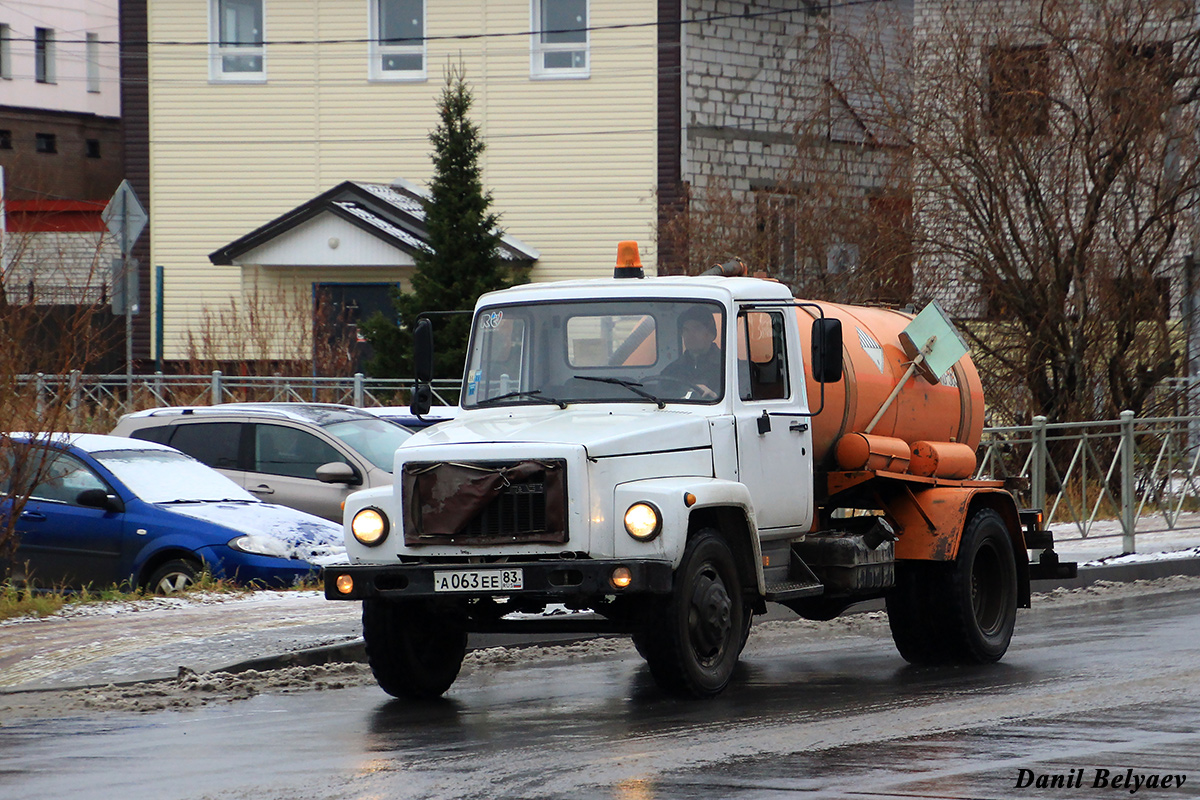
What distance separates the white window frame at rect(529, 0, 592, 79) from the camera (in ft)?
111

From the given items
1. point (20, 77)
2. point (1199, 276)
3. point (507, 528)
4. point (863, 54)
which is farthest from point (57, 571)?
point (20, 77)

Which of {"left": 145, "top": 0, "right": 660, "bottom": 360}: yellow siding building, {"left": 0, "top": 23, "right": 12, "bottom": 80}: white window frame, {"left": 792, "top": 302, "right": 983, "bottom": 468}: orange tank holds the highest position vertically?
→ {"left": 0, "top": 23, "right": 12, "bottom": 80}: white window frame

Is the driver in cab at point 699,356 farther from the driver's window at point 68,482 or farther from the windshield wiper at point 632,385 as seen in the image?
the driver's window at point 68,482

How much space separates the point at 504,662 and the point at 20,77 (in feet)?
173

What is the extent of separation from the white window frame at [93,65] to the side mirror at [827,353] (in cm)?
5565

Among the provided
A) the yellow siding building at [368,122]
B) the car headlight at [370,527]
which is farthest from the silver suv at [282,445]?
the yellow siding building at [368,122]

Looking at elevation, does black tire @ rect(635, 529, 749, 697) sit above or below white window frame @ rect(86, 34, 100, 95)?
below

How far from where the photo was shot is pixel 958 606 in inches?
430

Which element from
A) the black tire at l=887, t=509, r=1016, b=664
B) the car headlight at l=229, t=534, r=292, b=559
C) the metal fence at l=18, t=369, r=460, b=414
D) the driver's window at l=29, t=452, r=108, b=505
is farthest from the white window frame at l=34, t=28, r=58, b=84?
the black tire at l=887, t=509, r=1016, b=664

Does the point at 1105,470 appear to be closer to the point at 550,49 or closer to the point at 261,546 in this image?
the point at 261,546

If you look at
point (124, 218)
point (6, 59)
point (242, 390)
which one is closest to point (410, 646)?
point (124, 218)

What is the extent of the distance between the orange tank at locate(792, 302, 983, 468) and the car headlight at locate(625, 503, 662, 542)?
2.13 m

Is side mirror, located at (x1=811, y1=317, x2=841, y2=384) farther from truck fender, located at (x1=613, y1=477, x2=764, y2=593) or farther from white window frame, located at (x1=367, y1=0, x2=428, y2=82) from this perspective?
white window frame, located at (x1=367, y1=0, x2=428, y2=82)

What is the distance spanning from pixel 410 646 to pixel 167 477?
18.4ft
